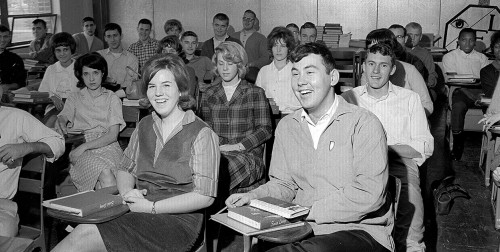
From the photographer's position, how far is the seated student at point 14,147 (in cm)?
271

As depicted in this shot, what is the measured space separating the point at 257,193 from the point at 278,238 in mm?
417

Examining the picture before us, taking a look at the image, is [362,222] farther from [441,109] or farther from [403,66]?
[441,109]

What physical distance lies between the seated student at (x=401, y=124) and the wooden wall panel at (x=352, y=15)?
24.2 feet

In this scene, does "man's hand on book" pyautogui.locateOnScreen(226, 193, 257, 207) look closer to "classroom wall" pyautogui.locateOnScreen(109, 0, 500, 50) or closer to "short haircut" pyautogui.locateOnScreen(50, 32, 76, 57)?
"short haircut" pyautogui.locateOnScreen(50, 32, 76, 57)

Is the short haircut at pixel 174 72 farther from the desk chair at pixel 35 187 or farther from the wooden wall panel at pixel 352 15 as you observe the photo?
the wooden wall panel at pixel 352 15

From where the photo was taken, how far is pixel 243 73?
13.2ft

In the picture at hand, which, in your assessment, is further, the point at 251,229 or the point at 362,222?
the point at 362,222

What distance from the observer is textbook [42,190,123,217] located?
2148 mm

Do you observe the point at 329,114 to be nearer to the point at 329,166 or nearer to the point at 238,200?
the point at 329,166

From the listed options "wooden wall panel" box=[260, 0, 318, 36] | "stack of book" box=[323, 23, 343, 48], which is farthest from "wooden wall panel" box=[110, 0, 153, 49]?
"stack of book" box=[323, 23, 343, 48]

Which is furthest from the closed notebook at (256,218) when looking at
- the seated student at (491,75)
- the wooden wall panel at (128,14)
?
the wooden wall panel at (128,14)

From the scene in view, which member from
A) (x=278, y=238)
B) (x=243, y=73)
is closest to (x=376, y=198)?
(x=278, y=238)

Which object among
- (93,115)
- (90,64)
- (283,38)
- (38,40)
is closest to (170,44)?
(283,38)

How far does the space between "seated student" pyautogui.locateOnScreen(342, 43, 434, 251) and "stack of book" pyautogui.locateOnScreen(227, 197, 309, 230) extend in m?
1.21
